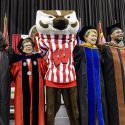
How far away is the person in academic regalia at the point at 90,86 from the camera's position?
2997 mm

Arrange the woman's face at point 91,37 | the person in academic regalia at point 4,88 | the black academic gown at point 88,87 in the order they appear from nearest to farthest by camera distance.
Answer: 1. the person in academic regalia at point 4,88
2. the black academic gown at point 88,87
3. the woman's face at point 91,37

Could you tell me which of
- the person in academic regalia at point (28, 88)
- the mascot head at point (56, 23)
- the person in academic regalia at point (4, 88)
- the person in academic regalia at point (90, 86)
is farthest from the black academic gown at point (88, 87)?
the person in academic regalia at point (4, 88)

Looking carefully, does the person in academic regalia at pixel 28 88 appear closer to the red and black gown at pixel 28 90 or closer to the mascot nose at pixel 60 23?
the red and black gown at pixel 28 90

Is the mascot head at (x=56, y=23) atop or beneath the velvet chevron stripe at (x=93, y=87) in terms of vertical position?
atop

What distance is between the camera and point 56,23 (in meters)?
3.08

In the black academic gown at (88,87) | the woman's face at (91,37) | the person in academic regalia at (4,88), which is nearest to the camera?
the person in academic regalia at (4,88)

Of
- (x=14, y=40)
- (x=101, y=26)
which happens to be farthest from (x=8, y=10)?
(x=101, y=26)

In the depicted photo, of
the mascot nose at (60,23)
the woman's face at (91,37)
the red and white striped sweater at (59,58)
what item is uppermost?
the mascot nose at (60,23)

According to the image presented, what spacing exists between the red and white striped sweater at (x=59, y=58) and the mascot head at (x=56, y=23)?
0.05m

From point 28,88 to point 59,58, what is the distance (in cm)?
41

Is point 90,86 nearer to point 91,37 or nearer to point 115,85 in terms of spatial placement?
point 115,85

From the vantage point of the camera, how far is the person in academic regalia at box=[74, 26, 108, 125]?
3.00m

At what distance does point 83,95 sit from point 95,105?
0.15 m

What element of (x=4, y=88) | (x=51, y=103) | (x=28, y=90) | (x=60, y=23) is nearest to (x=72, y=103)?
(x=51, y=103)
